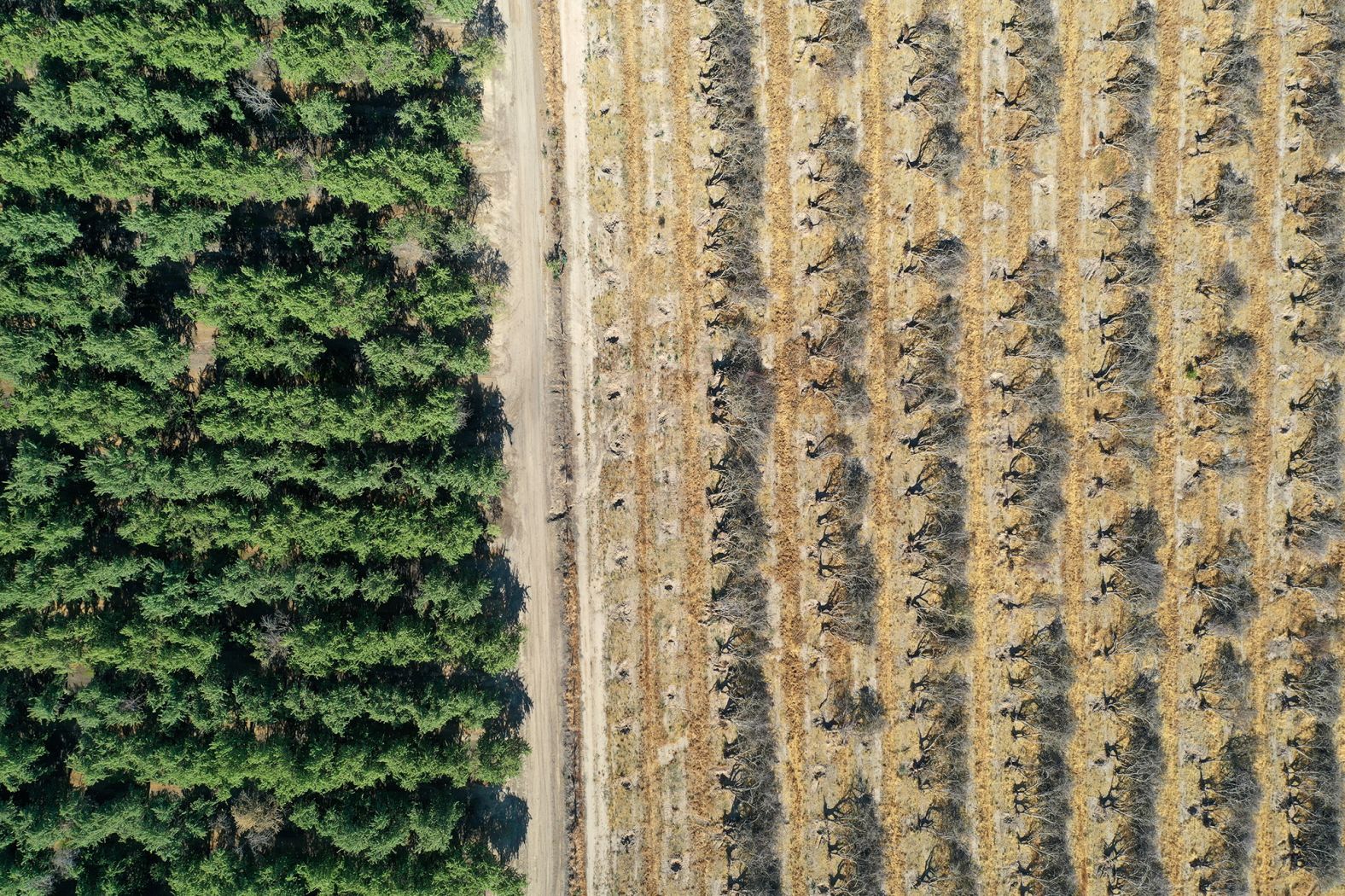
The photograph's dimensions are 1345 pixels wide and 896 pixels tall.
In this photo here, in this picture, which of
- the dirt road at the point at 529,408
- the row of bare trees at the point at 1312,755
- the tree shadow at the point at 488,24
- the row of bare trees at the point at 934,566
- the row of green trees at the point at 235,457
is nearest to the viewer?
the row of green trees at the point at 235,457

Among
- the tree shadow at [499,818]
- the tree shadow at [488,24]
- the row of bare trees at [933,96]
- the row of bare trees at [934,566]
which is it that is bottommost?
the tree shadow at [499,818]

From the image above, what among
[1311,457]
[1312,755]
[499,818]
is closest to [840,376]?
[1311,457]

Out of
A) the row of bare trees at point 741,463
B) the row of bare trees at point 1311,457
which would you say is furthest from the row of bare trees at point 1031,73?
the row of bare trees at point 741,463

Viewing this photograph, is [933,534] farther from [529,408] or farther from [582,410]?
[529,408]

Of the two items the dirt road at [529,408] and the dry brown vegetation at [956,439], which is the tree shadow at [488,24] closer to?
the dirt road at [529,408]

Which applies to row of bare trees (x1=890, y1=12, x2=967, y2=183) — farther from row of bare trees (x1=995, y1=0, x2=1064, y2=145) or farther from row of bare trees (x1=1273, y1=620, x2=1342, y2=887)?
row of bare trees (x1=1273, y1=620, x2=1342, y2=887)

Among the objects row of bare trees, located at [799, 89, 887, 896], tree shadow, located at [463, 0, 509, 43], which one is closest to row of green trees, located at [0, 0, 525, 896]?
tree shadow, located at [463, 0, 509, 43]
